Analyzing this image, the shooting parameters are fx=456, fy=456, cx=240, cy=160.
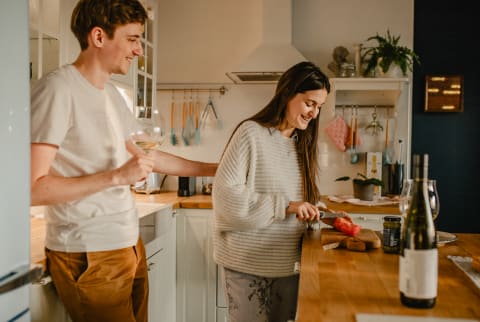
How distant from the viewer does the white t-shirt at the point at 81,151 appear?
1.29 meters

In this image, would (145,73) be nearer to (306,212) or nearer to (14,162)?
(306,212)

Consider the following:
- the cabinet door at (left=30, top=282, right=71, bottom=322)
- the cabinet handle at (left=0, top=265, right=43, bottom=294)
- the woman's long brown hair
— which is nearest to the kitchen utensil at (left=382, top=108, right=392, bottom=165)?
the woman's long brown hair

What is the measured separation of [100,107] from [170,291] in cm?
189

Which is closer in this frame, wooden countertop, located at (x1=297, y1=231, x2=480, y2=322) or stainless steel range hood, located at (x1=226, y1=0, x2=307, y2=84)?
wooden countertop, located at (x1=297, y1=231, x2=480, y2=322)

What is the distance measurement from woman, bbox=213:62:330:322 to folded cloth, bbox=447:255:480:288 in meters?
0.52

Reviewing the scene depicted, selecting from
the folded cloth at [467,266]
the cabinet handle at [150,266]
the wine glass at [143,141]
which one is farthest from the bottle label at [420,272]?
the cabinet handle at [150,266]

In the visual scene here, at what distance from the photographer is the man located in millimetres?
1310

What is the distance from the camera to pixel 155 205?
281 centimetres

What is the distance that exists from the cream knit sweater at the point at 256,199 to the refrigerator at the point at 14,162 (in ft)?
2.50

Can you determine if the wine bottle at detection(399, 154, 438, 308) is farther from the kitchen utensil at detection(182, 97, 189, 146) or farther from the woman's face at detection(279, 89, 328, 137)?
the kitchen utensil at detection(182, 97, 189, 146)

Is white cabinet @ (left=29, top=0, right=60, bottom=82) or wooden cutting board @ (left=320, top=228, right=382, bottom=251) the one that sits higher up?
white cabinet @ (left=29, top=0, right=60, bottom=82)

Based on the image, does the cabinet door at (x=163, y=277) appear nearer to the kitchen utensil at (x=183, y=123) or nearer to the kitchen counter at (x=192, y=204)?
the kitchen counter at (x=192, y=204)

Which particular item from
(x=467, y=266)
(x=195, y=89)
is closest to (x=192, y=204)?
(x=195, y=89)

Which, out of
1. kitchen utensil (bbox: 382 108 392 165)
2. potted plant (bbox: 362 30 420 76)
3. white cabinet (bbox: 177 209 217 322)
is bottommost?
white cabinet (bbox: 177 209 217 322)
